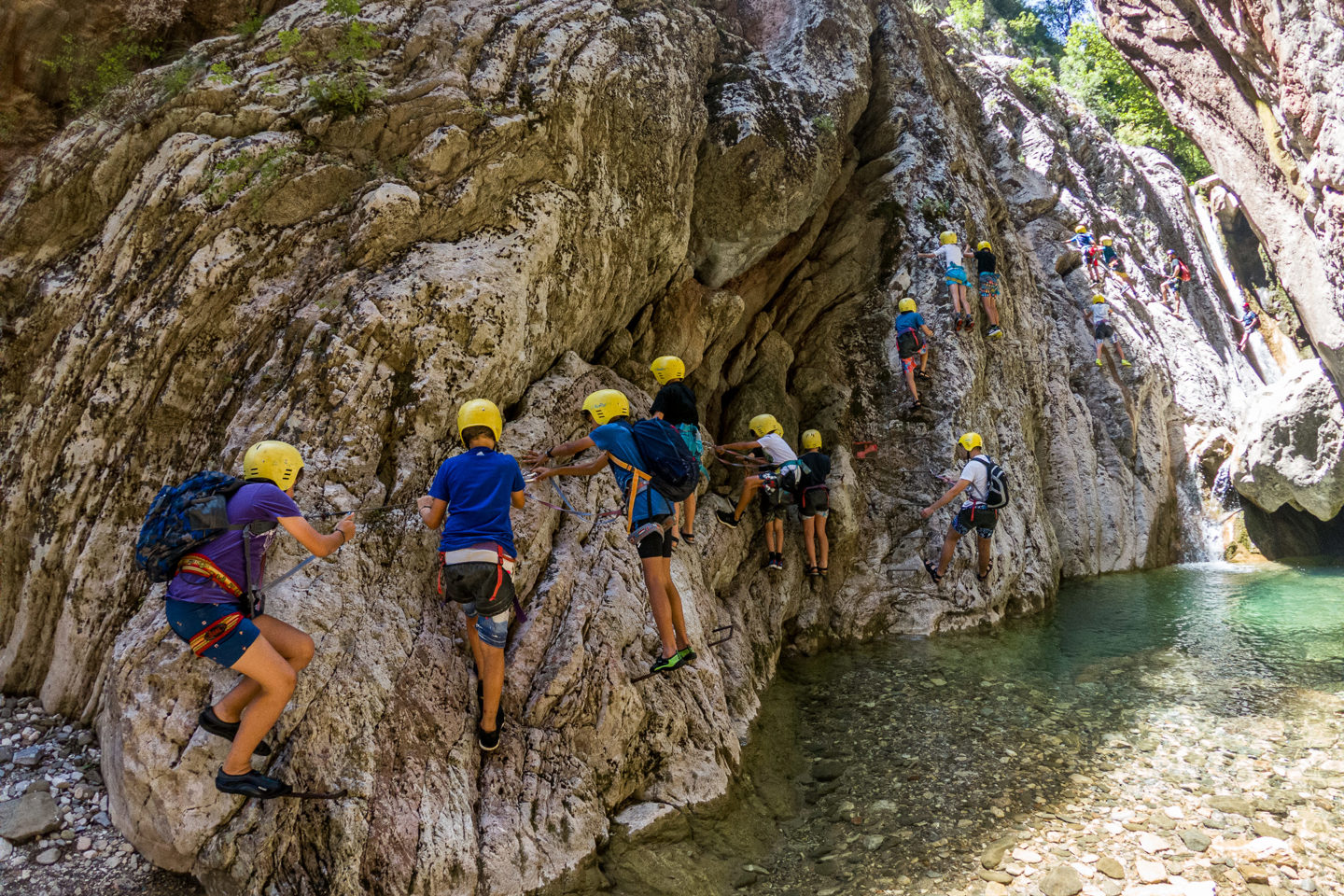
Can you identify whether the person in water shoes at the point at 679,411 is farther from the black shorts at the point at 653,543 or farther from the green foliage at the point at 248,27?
the green foliage at the point at 248,27

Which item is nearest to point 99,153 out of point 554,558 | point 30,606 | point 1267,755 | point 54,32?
point 54,32

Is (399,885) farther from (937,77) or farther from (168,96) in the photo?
(937,77)

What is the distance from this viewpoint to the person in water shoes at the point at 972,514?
10.3 m

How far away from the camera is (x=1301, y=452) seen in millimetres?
16641

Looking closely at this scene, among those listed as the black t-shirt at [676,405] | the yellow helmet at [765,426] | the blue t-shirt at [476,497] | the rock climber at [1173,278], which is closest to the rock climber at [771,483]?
the yellow helmet at [765,426]

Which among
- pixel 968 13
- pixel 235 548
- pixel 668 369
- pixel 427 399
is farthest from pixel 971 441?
pixel 968 13

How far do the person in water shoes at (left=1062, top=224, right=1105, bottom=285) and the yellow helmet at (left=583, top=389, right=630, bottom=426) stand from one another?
62.6 ft

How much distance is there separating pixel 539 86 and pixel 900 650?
8486mm

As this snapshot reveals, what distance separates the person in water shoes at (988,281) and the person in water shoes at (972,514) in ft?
13.8

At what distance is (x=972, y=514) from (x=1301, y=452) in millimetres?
12378

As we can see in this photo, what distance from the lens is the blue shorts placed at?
13.1 ft

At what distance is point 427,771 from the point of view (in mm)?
4723

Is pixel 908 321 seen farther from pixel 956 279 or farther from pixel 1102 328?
pixel 1102 328

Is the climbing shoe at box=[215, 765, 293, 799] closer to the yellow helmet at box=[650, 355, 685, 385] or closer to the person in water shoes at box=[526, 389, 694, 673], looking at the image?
the person in water shoes at box=[526, 389, 694, 673]
